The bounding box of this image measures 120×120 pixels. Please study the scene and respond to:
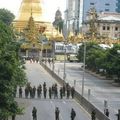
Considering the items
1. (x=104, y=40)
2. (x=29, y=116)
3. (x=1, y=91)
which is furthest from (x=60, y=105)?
(x=104, y=40)

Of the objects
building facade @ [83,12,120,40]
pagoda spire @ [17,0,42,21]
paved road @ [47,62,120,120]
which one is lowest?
paved road @ [47,62,120,120]

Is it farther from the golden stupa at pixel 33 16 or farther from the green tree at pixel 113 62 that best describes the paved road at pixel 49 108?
the golden stupa at pixel 33 16

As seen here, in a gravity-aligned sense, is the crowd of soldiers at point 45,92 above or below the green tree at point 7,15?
below

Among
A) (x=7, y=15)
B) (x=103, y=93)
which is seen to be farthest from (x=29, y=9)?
(x=103, y=93)

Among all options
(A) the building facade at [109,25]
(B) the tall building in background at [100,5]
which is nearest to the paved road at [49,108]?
(A) the building facade at [109,25]

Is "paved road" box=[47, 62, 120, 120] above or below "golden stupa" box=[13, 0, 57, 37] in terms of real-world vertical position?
below

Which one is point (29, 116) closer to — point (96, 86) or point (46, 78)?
point (96, 86)

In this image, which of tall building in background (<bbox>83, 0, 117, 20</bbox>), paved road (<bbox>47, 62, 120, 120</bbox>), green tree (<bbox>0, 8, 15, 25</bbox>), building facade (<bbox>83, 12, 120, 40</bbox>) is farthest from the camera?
green tree (<bbox>0, 8, 15, 25</bbox>)

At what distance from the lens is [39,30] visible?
12988 cm

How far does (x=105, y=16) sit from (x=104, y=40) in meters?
42.0

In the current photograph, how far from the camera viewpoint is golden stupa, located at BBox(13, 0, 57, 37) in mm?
137075

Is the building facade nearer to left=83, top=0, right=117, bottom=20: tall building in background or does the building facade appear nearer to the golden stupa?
the golden stupa

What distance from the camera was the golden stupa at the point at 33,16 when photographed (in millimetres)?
137075

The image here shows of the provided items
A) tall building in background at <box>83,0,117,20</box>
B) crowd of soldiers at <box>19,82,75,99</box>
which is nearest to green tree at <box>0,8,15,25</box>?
tall building in background at <box>83,0,117,20</box>
